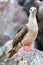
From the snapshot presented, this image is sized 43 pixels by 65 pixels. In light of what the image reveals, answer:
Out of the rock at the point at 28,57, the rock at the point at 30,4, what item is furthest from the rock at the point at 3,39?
the rock at the point at 28,57

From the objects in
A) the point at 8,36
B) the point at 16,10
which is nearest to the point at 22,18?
the point at 16,10

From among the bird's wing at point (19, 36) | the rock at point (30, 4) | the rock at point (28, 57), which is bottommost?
the rock at point (30, 4)

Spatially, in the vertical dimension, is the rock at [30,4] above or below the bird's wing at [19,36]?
below

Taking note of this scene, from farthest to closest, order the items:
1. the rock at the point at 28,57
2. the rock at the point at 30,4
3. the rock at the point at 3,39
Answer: the rock at the point at 30,4
the rock at the point at 3,39
the rock at the point at 28,57

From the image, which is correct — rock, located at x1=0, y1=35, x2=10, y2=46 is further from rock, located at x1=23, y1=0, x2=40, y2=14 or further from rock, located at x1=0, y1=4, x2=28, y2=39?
rock, located at x1=23, y1=0, x2=40, y2=14

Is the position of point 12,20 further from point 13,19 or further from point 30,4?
point 30,4

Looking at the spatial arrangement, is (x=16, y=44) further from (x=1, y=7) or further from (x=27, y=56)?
(x=1, y=7)

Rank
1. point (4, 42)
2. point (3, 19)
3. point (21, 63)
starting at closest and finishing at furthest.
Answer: point (21, 63) < point (4, 42) < point (3, 19)

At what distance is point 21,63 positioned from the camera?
2842 mm

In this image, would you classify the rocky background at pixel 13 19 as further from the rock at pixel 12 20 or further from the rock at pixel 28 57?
the rock at pixel 28 57

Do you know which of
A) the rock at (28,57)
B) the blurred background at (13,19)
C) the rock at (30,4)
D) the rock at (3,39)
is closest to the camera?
the rock at (28,57)

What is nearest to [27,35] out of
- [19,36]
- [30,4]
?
[19,36]

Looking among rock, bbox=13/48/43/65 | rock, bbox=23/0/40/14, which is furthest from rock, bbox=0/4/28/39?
rock, bbox=13/48/43/65

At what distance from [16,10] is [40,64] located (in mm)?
3855
